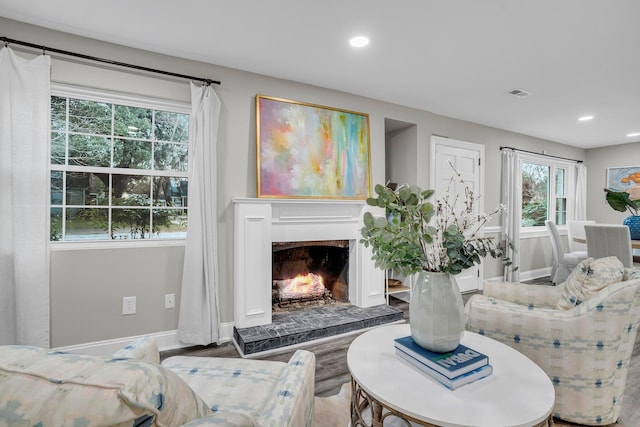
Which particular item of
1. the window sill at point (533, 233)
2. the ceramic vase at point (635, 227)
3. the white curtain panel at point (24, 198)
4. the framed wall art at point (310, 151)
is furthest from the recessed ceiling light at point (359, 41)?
the window sill at point (533, 233)

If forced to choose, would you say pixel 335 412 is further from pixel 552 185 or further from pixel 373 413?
pixel 552 185

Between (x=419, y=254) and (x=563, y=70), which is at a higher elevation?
(x=563, y=70)

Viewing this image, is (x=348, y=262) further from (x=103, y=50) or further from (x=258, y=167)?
(x=103, y=50)

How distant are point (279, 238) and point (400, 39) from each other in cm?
194

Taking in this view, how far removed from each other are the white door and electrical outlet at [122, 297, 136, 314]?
11.5 feet

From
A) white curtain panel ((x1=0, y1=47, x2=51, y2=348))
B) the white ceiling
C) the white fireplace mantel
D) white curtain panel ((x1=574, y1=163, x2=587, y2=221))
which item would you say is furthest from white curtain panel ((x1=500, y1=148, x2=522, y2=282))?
→ white curtain panel ((x1=0, y1=47, x2=51, y2=348))

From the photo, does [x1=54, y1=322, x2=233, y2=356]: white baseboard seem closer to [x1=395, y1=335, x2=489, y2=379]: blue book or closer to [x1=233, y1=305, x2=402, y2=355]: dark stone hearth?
[x1=233, y1=305, x2=402, y2=355]: dark stone hearth

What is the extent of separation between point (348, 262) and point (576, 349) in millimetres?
2128

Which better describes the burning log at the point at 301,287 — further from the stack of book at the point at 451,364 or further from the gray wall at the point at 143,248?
the stack of book at the point at 451,364

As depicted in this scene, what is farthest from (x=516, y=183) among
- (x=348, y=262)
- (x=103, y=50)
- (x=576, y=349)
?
(x=103, y=50)

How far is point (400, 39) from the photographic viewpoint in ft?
7.50

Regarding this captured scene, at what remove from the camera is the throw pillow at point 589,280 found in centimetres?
164

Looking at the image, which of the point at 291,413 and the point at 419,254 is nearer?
the point at 291,413

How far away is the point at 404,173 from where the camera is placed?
13.6ft
